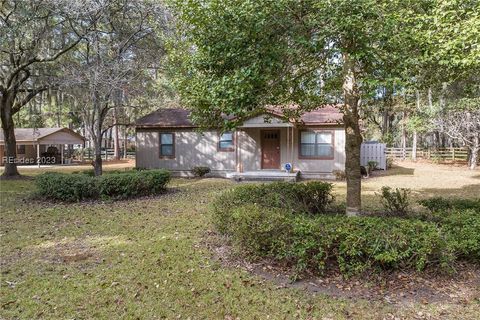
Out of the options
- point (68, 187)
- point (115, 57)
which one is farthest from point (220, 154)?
point (68, 187)

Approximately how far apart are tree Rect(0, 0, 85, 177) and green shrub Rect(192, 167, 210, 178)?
745cm

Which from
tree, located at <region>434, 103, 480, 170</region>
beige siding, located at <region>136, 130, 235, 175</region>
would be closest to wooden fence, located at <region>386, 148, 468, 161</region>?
tree, located at <region>434, 103, 480, 170</region>

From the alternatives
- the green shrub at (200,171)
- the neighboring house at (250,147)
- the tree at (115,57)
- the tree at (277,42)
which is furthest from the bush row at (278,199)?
the green shrub at (200,171)

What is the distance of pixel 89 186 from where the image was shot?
33.0 ft

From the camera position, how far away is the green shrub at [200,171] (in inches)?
671

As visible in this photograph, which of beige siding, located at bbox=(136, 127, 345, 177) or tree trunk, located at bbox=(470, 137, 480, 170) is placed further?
tree trunk, located at bbox=(470, 137, 480, 170)

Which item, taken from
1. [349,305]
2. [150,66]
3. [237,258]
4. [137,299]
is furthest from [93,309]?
[150,66]

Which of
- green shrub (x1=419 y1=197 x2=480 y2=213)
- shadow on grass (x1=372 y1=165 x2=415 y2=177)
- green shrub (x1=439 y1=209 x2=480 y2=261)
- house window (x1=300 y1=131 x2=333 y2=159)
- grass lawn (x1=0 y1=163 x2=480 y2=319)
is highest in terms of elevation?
house window (x1=300 y1=131 x2=333 y2=159)

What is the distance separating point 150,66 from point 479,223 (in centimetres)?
1251

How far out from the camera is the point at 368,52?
4156 mm

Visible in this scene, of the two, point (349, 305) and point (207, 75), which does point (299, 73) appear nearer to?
point (207, 75)

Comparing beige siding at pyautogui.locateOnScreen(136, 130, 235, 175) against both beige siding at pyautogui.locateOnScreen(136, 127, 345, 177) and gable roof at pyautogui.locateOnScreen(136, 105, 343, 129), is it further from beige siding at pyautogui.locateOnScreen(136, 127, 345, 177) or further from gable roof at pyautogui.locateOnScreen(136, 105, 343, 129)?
gable roof at pyautogui.locateOnScreen(136, 105, 343, 129)

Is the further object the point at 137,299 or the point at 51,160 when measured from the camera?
the point at 51,160

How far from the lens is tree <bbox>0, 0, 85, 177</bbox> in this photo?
11.9 metres
